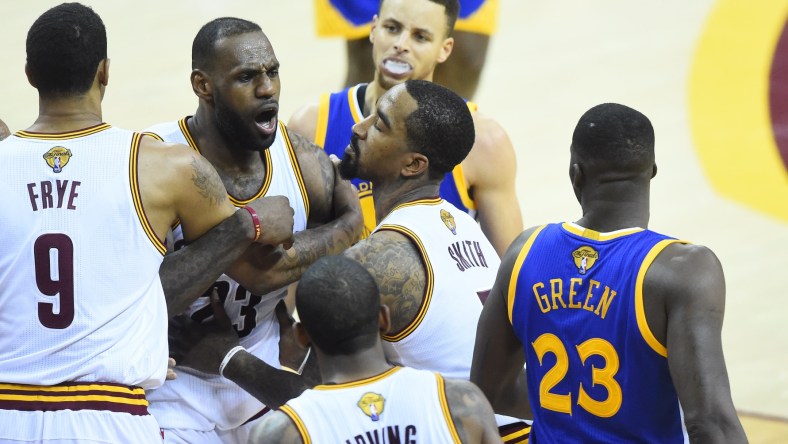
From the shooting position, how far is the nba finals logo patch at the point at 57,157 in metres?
A: 3.29

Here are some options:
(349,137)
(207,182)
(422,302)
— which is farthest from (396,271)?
(349,137)

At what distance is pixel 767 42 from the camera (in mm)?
8117

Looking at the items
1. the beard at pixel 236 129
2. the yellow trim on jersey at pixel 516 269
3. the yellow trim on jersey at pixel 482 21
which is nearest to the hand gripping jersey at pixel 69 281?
the beard at pixel 236 129

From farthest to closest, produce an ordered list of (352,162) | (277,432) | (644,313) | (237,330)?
(237,330) → (352,162) → (644,313) → (277,432)

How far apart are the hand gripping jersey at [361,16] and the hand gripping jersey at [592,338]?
4263 mm

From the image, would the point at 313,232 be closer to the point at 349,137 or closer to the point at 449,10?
the point at 349,137

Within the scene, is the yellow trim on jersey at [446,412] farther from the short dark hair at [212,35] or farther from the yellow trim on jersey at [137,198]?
the short dark hair at [212,35]

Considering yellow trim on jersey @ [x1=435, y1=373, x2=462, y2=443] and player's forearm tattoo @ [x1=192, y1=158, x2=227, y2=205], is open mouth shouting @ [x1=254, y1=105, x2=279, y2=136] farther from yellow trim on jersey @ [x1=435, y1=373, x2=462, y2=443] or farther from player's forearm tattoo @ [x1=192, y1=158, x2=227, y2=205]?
yellow trim on jersey @ [x1=435, y1=373, x2=462, y2=443]

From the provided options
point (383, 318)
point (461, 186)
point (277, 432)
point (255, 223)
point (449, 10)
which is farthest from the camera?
point (449, 10)

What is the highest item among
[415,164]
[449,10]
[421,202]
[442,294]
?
[449,10]

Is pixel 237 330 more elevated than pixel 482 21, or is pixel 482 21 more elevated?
pixel 482 21

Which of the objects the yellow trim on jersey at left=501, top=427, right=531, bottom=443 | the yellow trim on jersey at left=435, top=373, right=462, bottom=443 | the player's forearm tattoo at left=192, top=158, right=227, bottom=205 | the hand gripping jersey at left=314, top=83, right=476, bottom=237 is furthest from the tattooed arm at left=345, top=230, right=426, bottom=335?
the hand gripping jersey at left=314, top=83, right=476, bottom=237

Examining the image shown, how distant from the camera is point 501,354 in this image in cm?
336

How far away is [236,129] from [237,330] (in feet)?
2.32
